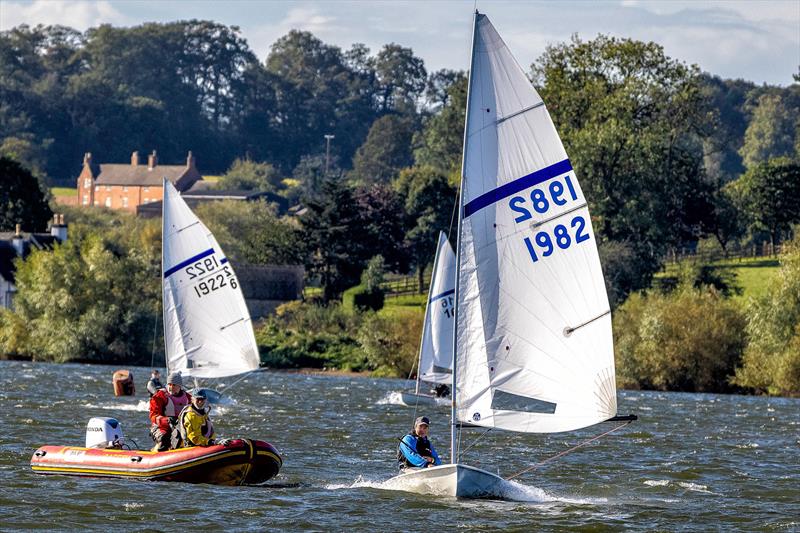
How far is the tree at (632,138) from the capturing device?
323 ft

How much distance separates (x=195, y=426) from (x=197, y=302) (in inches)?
671

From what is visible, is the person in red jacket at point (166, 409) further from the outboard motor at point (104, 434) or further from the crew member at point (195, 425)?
the outboard motor at point (104, 434)

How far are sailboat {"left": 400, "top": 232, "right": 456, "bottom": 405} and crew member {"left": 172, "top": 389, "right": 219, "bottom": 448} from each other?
24.3 metres

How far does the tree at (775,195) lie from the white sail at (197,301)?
79.1 metres

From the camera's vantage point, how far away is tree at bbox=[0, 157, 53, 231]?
360 feet

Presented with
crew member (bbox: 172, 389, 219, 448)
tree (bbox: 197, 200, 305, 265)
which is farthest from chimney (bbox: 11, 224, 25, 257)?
crew member (bbox: 172, 389, 219, 448)

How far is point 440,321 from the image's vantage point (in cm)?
5356

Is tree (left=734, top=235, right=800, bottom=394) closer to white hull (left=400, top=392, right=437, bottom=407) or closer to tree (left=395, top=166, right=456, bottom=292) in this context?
white hull (left=400, top=392, right=437, bottom=407)

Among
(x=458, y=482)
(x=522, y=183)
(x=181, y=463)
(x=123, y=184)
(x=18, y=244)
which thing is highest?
(x=123, y=184)

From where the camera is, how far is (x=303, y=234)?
4245 inches

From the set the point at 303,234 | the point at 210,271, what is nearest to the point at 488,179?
the point at 210,271

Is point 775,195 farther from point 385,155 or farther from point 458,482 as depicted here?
point 458,482

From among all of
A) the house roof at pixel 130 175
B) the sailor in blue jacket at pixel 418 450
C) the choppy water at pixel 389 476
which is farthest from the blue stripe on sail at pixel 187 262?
the house roof at pixel 130 175

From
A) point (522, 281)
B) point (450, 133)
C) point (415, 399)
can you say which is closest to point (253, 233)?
point (450, 133)
